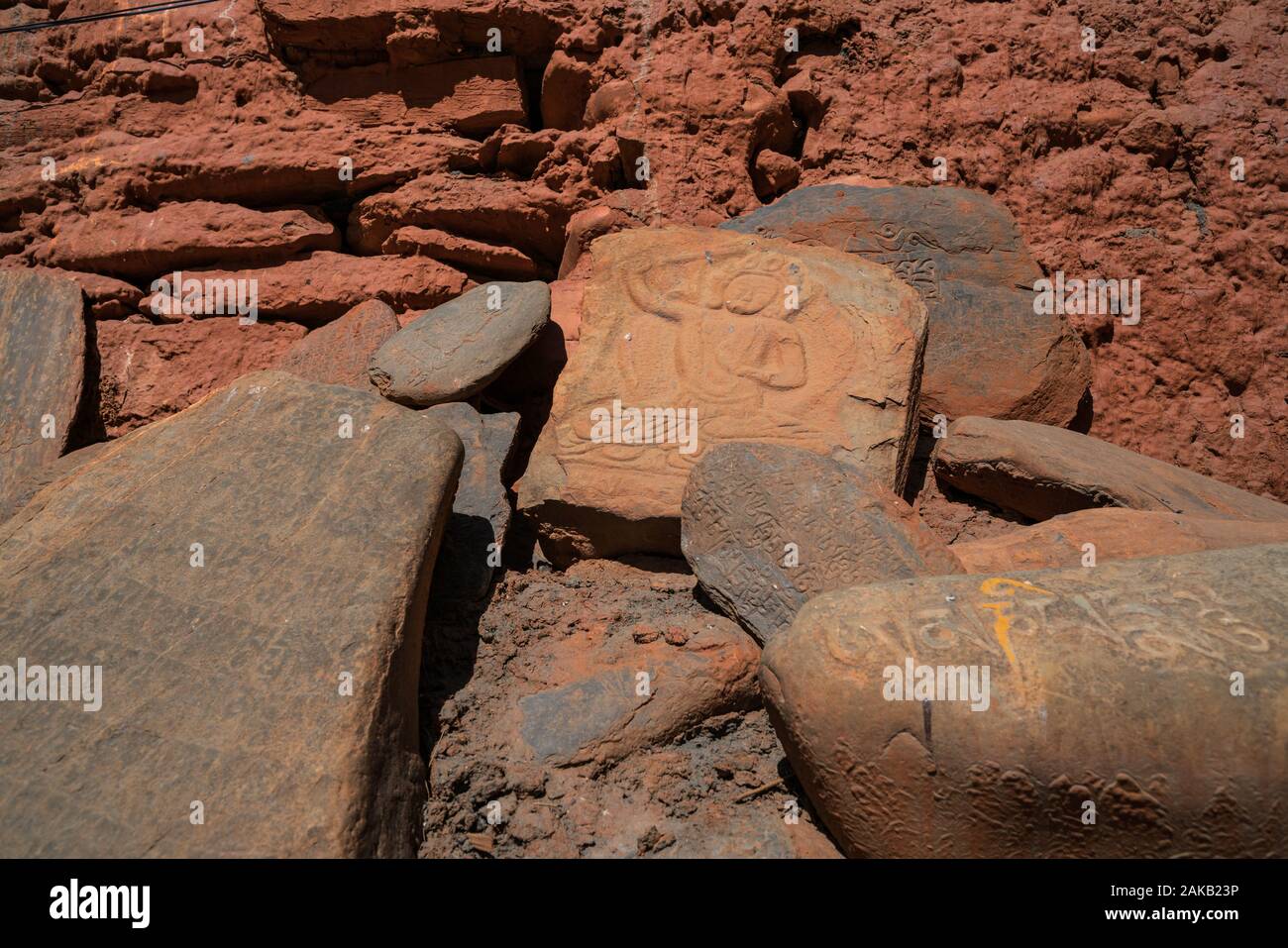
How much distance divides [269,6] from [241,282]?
4.26 feet

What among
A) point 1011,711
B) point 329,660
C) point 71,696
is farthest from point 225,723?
point 1011,711

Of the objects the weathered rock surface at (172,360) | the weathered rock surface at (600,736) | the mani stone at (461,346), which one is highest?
the mani stone at (461,346)

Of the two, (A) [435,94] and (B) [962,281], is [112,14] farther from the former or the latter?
(B) [962,281]

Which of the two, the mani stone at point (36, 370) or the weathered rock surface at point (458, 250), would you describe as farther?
the weathered rock surface at point (458, 250)

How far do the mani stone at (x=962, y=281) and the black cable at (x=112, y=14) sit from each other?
2864 mm

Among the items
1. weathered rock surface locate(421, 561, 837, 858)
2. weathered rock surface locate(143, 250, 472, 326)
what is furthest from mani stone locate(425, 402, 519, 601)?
weathered rock surface locate(143, 250, 472, 326)

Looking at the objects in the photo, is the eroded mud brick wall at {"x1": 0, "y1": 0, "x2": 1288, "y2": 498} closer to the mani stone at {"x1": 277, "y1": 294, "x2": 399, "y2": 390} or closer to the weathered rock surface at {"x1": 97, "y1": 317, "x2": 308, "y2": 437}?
the weathered rock surface at {"x1": 97, "y1": 317, "x2": 308, "y2": 437}

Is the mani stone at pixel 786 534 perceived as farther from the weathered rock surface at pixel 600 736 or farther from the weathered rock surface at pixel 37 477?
the weathered rock surface at pixel 37 477

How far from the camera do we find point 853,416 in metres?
3.12

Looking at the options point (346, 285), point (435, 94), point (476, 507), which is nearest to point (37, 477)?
point (346, 285)

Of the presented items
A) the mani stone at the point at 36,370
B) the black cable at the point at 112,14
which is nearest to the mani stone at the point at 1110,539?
the mani stone at the point at 36,370

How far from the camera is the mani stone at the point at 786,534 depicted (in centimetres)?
251

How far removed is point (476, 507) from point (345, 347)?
1.23m

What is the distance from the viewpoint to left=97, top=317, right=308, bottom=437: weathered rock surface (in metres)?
4.25
